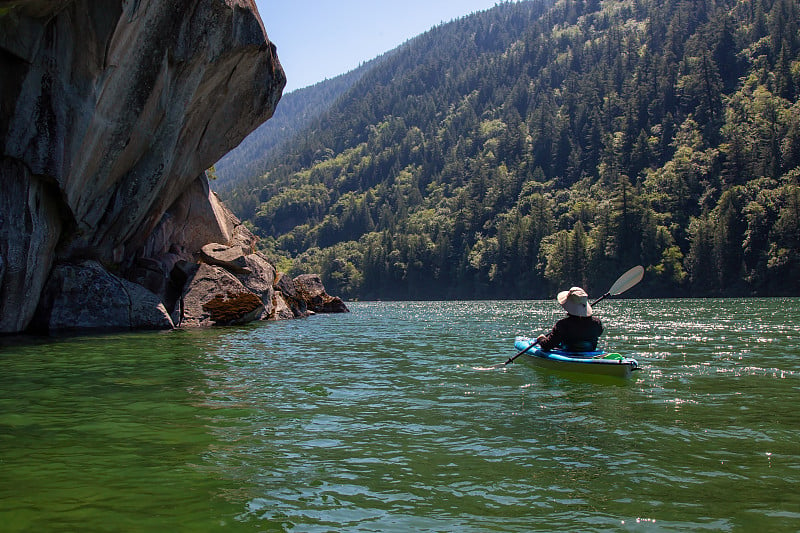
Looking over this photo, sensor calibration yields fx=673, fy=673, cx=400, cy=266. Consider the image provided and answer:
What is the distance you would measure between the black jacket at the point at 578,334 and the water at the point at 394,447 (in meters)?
1.06

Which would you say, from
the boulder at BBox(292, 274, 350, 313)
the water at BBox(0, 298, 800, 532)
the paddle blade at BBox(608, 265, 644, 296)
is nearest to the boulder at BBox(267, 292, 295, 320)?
the boulder at BBox(292, 274, 350, 313)

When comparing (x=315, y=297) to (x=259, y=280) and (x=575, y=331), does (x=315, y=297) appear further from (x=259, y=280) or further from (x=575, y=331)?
(x=575, y=331)

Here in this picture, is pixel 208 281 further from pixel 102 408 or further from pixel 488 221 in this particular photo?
pixel 488 221

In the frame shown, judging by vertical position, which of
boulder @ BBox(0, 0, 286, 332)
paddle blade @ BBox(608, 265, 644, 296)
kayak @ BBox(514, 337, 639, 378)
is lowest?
kayak @ BBox(514, 337, 639, 378)

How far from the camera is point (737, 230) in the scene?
92.4 m

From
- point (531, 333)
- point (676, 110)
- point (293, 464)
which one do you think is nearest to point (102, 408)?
point (293, 464)

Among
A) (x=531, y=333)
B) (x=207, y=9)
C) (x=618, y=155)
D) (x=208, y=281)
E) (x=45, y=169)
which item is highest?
(x=618, y=155)

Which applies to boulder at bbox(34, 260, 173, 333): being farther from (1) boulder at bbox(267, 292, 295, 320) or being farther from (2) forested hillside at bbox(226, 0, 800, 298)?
(2) forested hillside at bbox(226, 0, 800, 298)

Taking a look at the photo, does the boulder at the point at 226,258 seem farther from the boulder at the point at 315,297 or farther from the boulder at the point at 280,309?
the boulder at the point at 315,297

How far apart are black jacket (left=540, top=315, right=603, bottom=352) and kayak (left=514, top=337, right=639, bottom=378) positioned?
24 cm

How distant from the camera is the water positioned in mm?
6047

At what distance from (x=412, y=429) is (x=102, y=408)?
5.23 meters

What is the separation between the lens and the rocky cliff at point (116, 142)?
67.1ft

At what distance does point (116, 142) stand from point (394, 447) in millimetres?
19890
